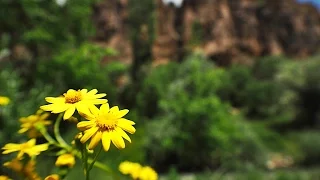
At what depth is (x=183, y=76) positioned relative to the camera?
13914 mm

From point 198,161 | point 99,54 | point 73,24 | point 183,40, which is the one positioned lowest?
point 198,161

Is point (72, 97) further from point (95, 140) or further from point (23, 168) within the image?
point (23, 168)

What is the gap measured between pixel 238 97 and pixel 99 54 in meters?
20.1

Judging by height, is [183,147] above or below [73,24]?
below

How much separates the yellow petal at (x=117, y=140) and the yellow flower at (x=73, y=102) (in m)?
0.06

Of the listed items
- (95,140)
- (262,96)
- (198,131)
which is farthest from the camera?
(262,96)

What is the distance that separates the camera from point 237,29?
127 feet

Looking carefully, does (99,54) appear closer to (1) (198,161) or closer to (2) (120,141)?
(1) (198,161)

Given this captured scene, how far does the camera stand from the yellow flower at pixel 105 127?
2.05ft

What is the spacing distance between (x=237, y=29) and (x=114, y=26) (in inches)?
621

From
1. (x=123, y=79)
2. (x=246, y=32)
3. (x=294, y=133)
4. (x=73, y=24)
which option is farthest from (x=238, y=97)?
(x=73, y=24)

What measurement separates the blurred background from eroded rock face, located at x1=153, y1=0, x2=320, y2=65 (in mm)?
110

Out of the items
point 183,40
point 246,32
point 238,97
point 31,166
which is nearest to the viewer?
point 31,166

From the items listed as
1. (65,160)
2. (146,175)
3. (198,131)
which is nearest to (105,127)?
(65,160)
